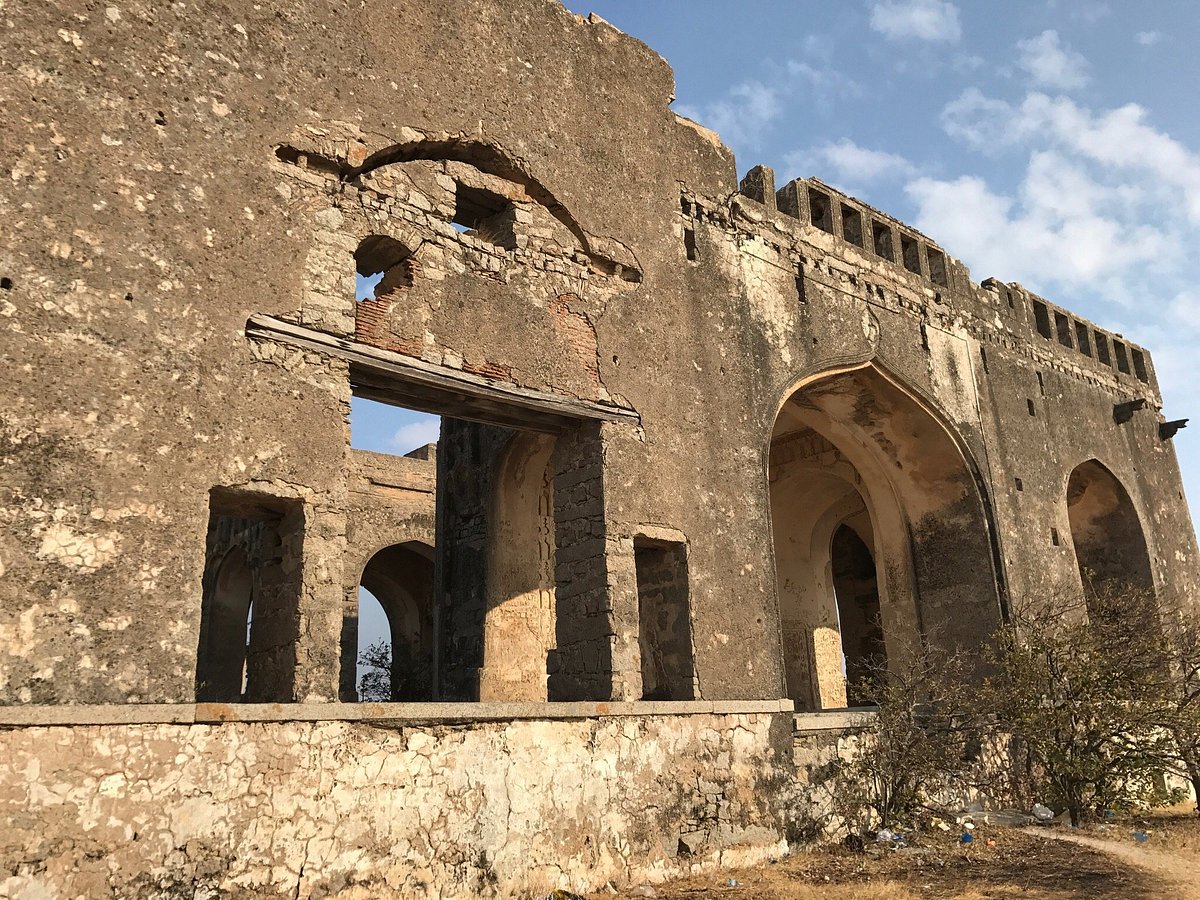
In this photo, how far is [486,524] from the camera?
991cm

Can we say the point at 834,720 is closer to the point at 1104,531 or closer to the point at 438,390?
the point at 438,390

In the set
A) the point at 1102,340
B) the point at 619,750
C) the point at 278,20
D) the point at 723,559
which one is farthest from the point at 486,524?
the point at 1102,340

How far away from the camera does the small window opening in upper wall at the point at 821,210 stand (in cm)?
1123

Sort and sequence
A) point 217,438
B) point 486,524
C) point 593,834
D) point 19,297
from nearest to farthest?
point 19,297
point 217,438
point 593,834
point 486,524

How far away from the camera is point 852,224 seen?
11625 mm

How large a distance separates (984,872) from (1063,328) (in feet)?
33.1

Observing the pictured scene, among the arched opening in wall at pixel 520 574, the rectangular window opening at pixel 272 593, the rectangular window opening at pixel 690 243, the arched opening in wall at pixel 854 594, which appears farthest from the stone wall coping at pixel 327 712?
the arched opening in wall at pixel 854 594

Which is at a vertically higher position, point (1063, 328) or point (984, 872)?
point (1063, 328)

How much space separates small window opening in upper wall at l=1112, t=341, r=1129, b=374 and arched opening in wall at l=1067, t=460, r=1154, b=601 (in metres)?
2.31

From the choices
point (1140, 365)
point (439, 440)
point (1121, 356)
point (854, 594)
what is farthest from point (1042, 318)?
point (439, 440)

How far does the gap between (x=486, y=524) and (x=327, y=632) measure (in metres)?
4.00

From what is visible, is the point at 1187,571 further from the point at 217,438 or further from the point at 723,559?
the point at 217,438

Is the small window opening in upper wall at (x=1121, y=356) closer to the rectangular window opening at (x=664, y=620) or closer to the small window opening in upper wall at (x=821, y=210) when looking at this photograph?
the small window opening in upper wall at (x=821, y=210)

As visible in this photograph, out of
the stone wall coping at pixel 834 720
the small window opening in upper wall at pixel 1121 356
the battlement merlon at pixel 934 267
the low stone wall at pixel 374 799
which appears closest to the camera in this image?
the low stone wall at pixel 374 799
